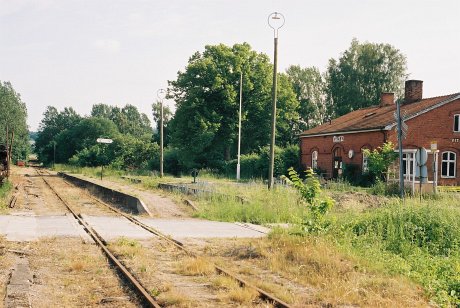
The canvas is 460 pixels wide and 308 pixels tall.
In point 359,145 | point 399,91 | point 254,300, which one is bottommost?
point 254,300

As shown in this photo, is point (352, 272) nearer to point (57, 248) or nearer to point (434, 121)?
point (57, 248)

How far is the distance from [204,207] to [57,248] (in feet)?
27.2

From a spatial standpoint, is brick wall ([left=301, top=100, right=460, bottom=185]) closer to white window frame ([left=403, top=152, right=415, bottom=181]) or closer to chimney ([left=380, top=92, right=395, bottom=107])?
white window frame ([left=403, top=152, right=415, bottom=181])

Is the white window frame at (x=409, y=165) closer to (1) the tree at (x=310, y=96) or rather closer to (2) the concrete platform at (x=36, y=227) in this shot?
(2) the concrete platform at (x=36, y=227)

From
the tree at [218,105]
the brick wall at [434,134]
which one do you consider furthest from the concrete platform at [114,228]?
the tree at [218,105]

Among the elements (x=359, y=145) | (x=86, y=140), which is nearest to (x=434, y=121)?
(x=359, y=145)

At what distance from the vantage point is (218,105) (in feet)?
171

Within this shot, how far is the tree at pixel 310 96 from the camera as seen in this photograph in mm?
71812

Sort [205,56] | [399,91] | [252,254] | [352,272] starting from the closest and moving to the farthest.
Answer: [352,272], [252,254], [205,56], [399,91]

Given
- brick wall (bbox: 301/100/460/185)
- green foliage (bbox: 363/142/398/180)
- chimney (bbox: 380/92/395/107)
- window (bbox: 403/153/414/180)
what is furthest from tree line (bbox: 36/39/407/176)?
green foliage (bbox: 363/142/398/180)

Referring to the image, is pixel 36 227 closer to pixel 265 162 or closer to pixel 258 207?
pixel 258 207

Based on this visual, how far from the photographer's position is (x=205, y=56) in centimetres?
5391

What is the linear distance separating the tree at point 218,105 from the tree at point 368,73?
1220 centimetres

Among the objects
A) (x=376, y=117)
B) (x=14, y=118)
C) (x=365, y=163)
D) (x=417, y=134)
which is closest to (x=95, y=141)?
(x=14, y=118)
